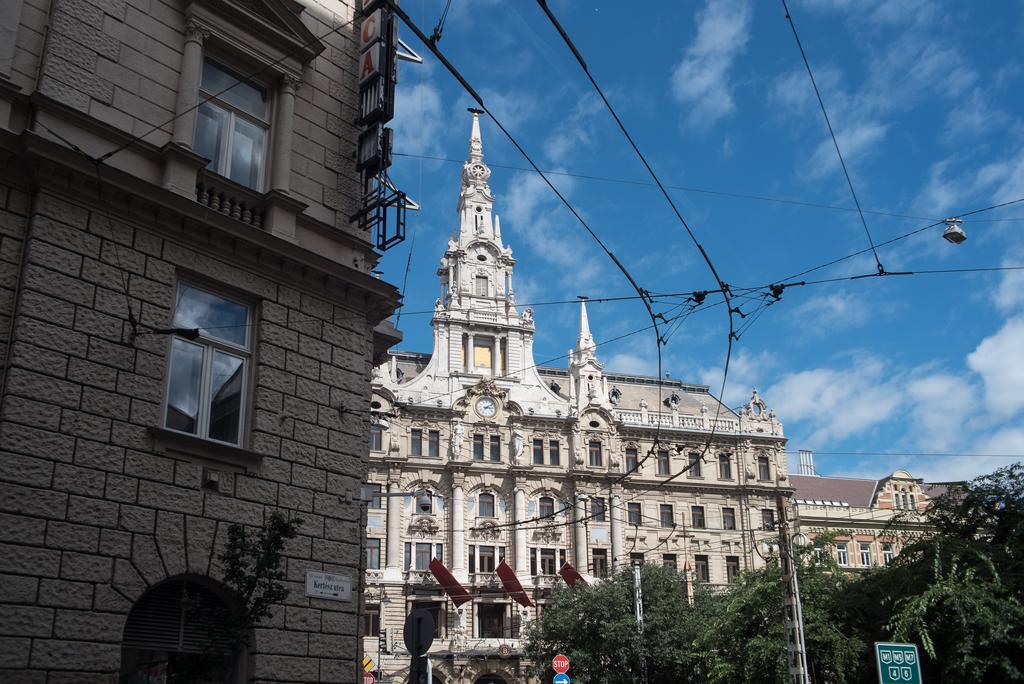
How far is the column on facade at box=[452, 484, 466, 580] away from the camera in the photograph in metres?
53.8

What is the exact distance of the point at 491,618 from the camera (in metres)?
54.2

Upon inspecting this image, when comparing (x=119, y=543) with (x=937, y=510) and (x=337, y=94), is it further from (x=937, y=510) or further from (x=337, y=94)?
(x=937, y=510)

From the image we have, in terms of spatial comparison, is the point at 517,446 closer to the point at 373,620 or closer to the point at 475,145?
the point at 373,620

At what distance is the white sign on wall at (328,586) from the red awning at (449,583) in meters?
36.5

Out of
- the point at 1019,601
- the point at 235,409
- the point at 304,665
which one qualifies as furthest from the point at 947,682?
the point at 235,409

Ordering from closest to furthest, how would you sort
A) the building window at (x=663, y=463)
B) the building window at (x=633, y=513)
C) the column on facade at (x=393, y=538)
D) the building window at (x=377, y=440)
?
the column on facade at (x=393, y=538) < the building window at (x=377, y=440) < the building window at (x=633, y=513) < the building window at (x=663, y=463)

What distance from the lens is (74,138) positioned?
11781 millimetres

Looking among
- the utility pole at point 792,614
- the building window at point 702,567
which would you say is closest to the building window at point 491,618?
the building window at point 702,567

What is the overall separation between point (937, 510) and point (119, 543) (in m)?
21.2

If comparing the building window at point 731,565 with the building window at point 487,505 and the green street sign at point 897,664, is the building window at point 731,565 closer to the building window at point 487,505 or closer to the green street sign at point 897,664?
the building window at point 487,505

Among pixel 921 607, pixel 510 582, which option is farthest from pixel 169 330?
pixel 510 582

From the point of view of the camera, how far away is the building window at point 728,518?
201ft

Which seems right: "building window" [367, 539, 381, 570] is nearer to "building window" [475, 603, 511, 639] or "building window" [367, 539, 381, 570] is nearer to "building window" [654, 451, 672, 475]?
"building window" [475, 603, 511, 639]

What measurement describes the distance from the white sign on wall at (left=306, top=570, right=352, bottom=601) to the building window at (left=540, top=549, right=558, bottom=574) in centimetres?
4427
